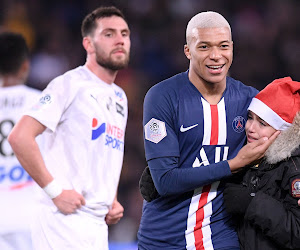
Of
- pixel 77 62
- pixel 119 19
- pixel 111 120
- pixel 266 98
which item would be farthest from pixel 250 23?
pixel 266 98

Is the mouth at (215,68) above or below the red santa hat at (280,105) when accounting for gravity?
above

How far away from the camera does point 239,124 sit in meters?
3.46

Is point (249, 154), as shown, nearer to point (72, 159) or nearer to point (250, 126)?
point (250, 126)

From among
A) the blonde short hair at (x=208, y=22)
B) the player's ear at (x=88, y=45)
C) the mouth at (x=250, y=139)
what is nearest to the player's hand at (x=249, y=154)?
the mouth at (x=250, y=139)

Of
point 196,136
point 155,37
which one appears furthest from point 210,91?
point 155,37

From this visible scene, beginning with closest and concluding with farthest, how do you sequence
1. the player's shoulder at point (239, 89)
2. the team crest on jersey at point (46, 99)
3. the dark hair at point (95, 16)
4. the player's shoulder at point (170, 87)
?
1. the player's shoulder at point (170, 87)
2. the player's shoulder at point (239, 89)
3. the team crest on jersey at point (46, 99)
4. the dark hair at point (95, 16)

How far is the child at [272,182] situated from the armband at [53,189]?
4.17ft

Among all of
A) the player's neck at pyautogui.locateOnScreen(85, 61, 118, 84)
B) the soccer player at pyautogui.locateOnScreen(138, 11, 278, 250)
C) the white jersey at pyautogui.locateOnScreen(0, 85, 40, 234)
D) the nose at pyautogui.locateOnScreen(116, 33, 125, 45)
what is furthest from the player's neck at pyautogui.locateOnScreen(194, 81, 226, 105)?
the white jersey at pyautogui.locateOnScreen(0, 85, 40, 234)

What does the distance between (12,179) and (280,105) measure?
85.4 inches

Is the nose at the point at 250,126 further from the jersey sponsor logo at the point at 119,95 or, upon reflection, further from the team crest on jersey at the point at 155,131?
the jersey sponsor logo at the point at 119,95

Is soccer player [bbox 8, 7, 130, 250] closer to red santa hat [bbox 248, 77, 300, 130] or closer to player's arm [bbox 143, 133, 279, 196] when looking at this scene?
player's arm [bbox 143, 133, 279, 196]

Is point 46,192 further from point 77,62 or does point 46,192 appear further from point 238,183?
point 77,62

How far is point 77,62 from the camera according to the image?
8953 mm

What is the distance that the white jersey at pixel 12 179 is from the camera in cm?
453
